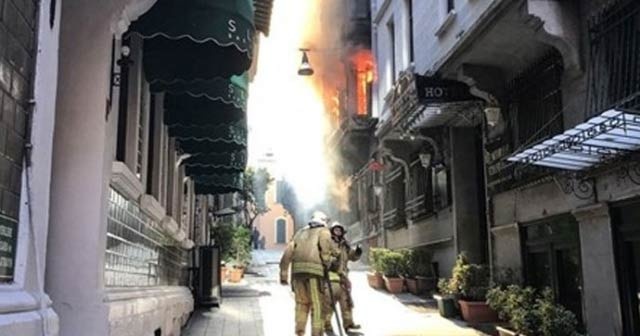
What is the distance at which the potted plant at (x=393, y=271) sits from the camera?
57.4 ft

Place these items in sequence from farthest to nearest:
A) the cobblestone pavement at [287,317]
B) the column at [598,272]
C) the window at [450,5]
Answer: the window at [450,5]
the cobblestone pavement at [287,317]
the column at [598,272]

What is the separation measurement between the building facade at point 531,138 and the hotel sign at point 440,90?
22mm

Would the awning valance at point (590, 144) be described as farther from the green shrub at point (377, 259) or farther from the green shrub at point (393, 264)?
the green shrub at point (377, 259)

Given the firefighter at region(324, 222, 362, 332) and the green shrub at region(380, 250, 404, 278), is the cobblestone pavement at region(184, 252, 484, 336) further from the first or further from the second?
the green shrub at region(380, 250, 404, 278)

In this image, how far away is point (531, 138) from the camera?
1115 cm

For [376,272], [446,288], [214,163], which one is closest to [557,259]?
[446,288]

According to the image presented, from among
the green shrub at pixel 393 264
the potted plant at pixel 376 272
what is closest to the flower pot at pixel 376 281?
the potted plant at pixel 376 272

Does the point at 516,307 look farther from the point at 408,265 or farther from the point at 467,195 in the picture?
the point at 408,265

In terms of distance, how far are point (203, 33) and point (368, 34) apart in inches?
878

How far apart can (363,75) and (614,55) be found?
65.2 feet

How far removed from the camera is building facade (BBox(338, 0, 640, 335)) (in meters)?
8.54

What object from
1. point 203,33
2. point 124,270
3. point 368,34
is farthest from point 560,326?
point 368,34

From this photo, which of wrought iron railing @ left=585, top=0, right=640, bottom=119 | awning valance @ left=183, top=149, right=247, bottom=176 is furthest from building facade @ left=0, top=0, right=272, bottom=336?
wrought iron railing @ left=585, top=0, right=640, bottom=119

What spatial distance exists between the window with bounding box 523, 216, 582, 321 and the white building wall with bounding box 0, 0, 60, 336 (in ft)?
27.3
